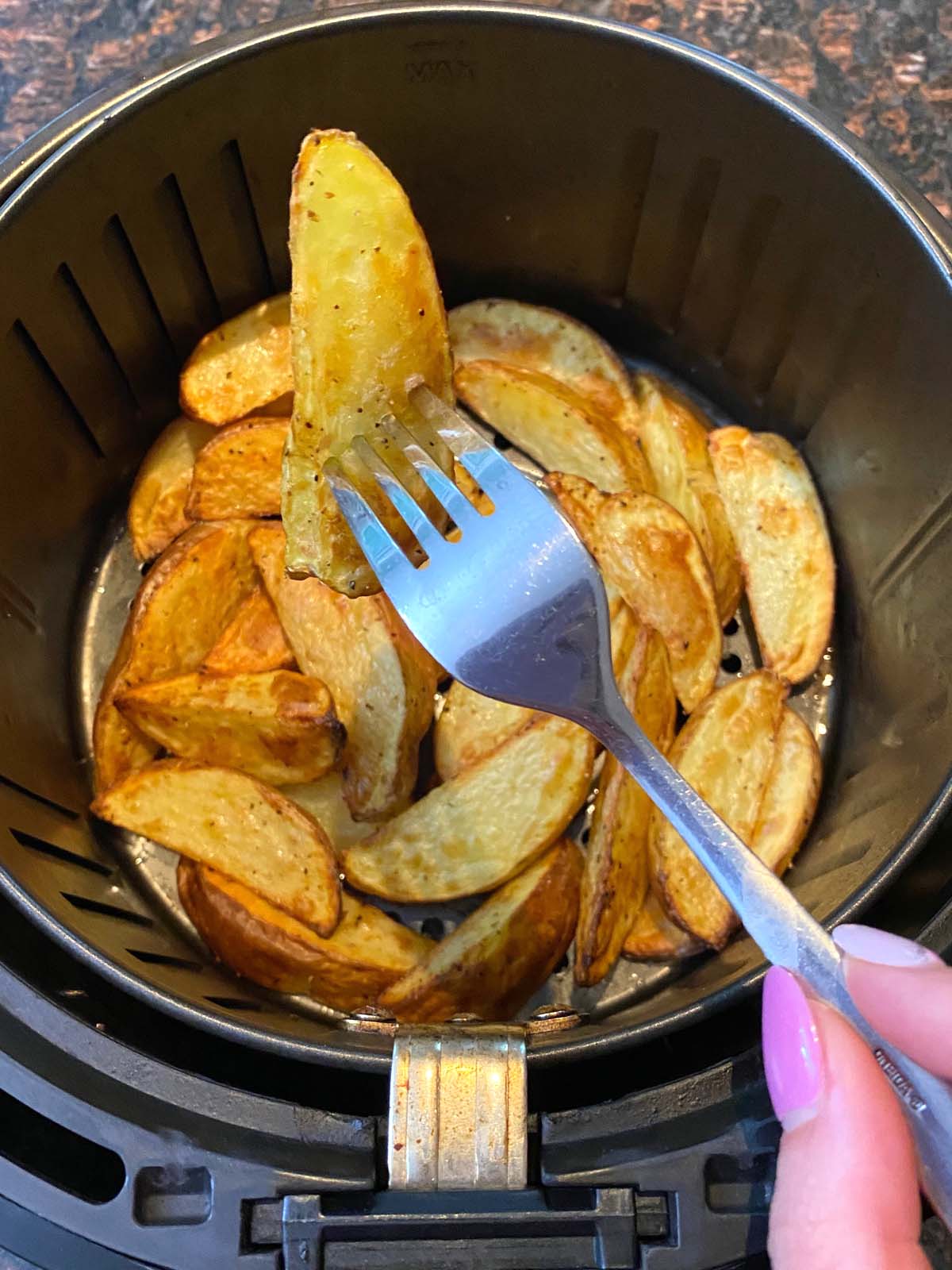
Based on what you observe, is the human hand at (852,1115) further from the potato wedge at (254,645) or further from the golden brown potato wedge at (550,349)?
the golden brown potato wedge at (550,349)

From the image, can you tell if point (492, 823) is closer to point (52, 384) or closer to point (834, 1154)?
point (834, 1154)

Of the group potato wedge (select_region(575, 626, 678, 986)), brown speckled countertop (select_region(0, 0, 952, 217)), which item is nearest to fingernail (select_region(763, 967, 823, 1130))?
potato wedge (select_region(575, 626, 678, 986))

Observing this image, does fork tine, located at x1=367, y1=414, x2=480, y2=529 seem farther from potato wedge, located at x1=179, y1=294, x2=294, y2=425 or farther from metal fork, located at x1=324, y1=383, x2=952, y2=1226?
potato wedge, located at x1=179, y1=294, x2=294, y2=425

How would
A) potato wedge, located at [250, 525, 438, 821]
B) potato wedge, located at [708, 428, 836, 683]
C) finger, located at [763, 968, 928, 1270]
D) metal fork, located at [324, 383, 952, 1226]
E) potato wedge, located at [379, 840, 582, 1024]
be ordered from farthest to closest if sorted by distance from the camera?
1. potato wedge, located at [708, 428, 836, 683]
2. potato wedge, located at [250, 525, 438, 821]
3. potato wedge, located at [379, 840, 582, 1024]
4. metal fork, located at [324, 383, 952, 1226]
5. finger, located at [763, 968, 928, 1270]

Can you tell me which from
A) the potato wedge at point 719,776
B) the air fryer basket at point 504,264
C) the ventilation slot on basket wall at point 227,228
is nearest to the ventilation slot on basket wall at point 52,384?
the air fryer basket at point 504,264

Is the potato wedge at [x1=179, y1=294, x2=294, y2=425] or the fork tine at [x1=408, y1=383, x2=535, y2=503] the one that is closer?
the fork tine at [x1=408, y1=383, x2=535, y2=503]

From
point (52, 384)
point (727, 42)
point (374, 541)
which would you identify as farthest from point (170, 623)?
point (727, 42)

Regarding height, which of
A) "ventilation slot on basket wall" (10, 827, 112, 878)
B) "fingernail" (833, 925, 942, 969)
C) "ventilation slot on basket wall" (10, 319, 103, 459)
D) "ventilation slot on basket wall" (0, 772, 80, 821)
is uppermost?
"ventilation slot on basket wall" (10, 319, 103, 459)

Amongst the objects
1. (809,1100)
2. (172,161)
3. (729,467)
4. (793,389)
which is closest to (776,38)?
(793,389)
